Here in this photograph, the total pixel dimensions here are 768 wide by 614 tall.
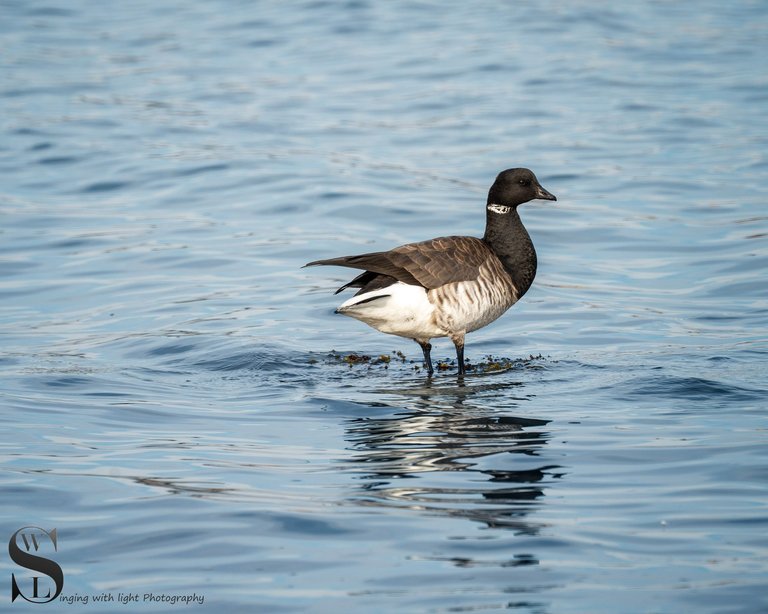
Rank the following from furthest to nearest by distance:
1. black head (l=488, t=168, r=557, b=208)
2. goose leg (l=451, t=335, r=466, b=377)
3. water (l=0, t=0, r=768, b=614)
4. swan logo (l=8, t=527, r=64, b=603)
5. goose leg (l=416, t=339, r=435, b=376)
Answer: black head (l=488, t=168, r=557, b=208)
goose leg (l=416, t=339, r=435, b=376)
goose leg (l=451, t=335, r=466, b=377)
water (l=0, t=0, r=768, b=614)
swan logo (l=8, t=527, r=64, b=603)

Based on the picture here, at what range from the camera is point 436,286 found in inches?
402

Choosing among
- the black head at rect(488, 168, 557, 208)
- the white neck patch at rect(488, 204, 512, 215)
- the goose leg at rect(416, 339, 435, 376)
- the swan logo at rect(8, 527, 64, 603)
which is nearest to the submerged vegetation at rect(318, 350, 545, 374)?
the goose leg at rect(416, 339, 435, 376)

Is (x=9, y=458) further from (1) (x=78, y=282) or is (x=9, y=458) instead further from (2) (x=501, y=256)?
(1) (x=78, y=282)

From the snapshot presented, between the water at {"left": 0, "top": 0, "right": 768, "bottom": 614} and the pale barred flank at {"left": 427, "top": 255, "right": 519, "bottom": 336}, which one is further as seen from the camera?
the pale barred flank at {"left": 427, "top": 255, "right": 519, "bottom": 336}

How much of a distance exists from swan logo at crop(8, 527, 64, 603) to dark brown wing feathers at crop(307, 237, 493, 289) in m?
4.02

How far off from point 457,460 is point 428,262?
9.82ft

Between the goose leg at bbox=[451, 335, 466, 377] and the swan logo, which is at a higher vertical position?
the swan logo

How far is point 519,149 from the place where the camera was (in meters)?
20.0

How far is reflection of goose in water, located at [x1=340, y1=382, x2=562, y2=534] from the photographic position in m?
6.77

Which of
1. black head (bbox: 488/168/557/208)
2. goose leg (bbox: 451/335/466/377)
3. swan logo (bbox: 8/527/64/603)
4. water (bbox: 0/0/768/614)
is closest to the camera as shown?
swan logo (bbox: 8/527/64/603)

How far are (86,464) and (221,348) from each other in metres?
3.65

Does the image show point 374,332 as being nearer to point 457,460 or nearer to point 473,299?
point 473,299

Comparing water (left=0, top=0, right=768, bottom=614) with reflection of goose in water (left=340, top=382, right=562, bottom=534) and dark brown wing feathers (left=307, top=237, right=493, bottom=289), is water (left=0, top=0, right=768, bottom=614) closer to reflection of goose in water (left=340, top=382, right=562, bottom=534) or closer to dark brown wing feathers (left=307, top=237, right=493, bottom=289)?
reflection of goose in water (left=340, top=382, right=562, bottom=534)

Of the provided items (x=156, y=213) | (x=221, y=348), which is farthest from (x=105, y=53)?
(x=221, y=348)
